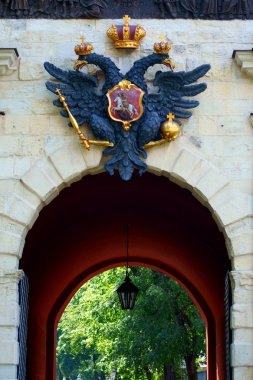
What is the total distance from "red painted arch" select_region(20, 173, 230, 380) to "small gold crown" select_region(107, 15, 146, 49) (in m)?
2.34

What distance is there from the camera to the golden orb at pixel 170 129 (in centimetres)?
1038

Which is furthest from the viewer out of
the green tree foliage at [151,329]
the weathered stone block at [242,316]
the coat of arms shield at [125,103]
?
the green tree foliage at [151,329]

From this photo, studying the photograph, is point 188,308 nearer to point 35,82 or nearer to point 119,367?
point 119,367

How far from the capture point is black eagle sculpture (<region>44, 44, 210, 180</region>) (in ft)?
34.1

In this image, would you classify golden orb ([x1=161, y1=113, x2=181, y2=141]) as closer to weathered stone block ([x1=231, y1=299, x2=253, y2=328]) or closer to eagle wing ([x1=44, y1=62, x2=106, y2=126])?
eagle wing ([x1=44, y1=62, x2=106, y2=126])

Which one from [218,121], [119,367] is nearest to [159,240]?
[218,121]

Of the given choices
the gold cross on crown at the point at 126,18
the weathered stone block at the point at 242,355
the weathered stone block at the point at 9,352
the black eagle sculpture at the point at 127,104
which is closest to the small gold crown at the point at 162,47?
the black eagle sculpture at the point at 127,104

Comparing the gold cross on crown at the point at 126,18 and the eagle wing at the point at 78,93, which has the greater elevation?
the gold cross on crown at the point at 126,18

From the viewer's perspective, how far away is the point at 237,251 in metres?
10.3

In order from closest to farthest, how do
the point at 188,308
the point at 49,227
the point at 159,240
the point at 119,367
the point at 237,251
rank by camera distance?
the point at 237,251 → the point at 49,227 → the point at 159,240 → the point at 188,308 → the point at 119,367

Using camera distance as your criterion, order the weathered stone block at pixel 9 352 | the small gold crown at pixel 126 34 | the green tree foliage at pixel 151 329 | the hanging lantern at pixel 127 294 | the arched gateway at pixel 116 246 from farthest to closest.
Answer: the green tree foliage at pixel 151 329 < the hanging lantern at pixel 127 294 < the arched gateway at pixel 116 246 < the small gold crown at pixel 126 34 < the weathered stone block at pixel 9 352

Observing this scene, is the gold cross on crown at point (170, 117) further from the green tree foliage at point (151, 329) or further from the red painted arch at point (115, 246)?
the green tree foliage at point (151, 329)

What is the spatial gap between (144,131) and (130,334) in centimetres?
1029

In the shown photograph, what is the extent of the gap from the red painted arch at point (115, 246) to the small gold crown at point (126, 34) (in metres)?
2.34
